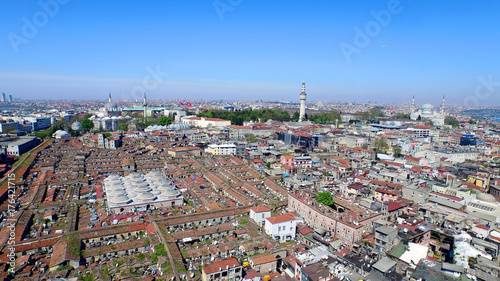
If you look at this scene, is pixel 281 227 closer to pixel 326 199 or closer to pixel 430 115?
pixel 326 199

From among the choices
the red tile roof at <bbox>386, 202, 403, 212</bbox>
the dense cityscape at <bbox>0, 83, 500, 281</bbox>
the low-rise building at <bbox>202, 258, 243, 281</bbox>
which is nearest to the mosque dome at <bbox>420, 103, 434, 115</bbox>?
the dense cityscape at <bbox>0, 83, 500, 281</bbox>

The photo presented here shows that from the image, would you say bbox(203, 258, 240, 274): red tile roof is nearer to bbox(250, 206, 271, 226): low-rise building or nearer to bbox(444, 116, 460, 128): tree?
bbox(250, 206, 271, 226): low-rise building

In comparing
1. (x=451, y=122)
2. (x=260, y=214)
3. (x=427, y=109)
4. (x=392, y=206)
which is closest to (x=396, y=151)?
(x=392, y=206)

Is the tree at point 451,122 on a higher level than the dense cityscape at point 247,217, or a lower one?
higher

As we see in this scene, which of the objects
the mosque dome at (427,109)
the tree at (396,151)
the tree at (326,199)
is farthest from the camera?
the mosque dome at (427,109)

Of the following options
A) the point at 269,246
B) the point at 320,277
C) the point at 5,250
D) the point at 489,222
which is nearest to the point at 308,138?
the point at 489,222

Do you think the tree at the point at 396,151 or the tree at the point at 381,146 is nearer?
the tree at the point at 396,151

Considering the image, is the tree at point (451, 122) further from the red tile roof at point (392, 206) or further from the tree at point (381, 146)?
the red tile roof at point (392, 206)

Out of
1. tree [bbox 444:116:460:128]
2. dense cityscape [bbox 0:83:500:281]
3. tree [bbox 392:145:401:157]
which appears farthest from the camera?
tree [bbox 444:116:460:128]

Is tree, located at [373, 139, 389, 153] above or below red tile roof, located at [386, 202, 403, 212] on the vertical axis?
above

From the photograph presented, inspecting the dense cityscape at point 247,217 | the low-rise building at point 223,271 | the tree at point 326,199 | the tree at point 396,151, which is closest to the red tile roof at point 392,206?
the dense cityscape at point 247,217

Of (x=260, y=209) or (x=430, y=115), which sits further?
(x=430, y=115)

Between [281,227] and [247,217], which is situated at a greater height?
[281,227]
